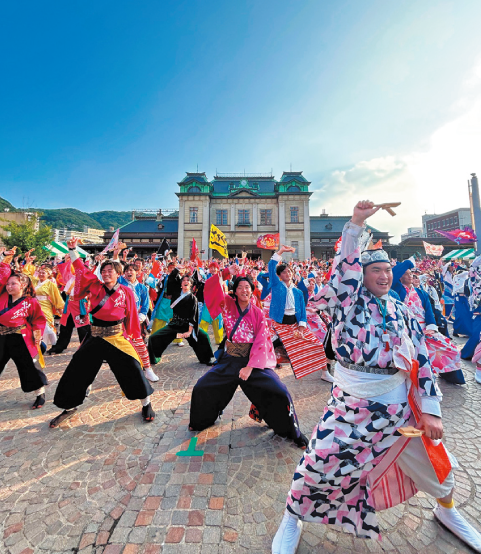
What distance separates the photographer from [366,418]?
69.3 inches

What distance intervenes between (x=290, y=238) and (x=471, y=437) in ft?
106

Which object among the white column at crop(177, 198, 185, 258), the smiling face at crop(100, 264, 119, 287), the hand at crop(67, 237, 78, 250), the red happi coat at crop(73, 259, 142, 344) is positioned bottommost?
the red happi coat at crop(73, 259, 142, 344)

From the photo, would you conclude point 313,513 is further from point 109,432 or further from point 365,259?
point 109,432

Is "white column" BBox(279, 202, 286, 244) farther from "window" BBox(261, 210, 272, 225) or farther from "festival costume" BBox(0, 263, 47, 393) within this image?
"festival costume" BBox(0, 263, 47, 393)

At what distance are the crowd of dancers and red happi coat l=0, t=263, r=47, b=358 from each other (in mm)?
15

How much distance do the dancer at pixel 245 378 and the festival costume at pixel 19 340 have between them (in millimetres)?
2624

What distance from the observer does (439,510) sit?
2043 millimetres

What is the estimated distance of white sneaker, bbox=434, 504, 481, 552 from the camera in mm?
1871

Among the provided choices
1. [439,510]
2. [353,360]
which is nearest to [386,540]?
[439,510]

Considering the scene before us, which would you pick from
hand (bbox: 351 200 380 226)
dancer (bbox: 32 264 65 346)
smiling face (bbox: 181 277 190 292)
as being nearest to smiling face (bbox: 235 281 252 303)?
hand (bbox: 351 200 380 226)

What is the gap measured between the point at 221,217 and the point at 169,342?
31.3m

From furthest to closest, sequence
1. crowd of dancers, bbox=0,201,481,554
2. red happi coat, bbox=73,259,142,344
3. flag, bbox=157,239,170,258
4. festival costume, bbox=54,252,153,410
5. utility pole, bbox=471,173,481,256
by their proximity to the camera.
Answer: utility pole, bbox=471,173,481,256 < flag, bbox=157,239,170,258 < red happi coat, bbox=73,259,142,344 < festival costume, bbox=54,252,153,410 < crowd of dancers, bbox=0,201,481,554

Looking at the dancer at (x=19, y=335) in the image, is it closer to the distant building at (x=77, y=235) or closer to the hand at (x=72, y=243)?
the hand at (x=72, y=243)

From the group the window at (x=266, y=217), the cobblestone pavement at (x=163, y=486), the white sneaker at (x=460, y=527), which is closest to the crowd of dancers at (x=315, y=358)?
the white sneaker at (x=460, y=527)
